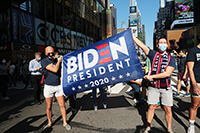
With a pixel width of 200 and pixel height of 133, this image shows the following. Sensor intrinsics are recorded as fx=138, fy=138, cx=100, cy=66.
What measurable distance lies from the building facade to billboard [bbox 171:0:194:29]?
58.9 metres

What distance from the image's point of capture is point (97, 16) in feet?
129

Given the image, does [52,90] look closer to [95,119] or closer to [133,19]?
[95,119]

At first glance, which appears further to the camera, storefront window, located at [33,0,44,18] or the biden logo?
storefront window, located at [33,0,44,18]

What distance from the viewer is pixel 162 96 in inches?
121

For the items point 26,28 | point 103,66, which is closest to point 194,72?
point 103,66

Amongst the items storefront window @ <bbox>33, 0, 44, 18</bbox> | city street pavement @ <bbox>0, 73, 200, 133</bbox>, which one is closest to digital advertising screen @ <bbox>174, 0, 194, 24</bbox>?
storefront window @ <bbox>33, 0, 44, 18</bbox>

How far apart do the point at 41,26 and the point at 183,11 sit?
7423 cm

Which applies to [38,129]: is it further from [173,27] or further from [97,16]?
[173,27]

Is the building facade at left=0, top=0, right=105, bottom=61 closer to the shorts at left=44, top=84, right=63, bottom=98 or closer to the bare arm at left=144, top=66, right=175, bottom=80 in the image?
the shorts at left=44, top=84, right=63, bottom=98

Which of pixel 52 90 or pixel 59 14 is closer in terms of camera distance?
pixel 52 90

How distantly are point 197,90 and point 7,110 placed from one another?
19.2 feet

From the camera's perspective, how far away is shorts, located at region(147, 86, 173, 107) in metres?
2.99

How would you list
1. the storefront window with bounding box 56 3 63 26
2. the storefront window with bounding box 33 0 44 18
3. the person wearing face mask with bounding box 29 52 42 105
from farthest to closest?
the storefront window with bounding box 56 3 63 26 → the storefront window with bounding box 33 0 44 18 → the person wearing face mask with bounding box 29 52 42 105

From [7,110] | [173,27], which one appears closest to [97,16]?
[7,110]
